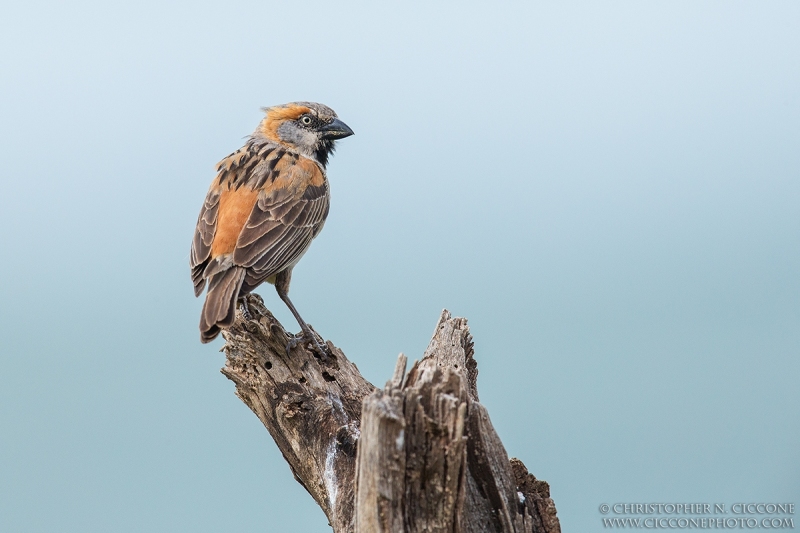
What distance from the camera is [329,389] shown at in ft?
16.7

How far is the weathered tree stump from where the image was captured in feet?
10.6

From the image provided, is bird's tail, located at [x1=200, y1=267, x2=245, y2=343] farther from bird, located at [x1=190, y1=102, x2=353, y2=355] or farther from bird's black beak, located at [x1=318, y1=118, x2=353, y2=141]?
bird's black beak, located at [x1=318, y1=118, x2=353, y2=141]

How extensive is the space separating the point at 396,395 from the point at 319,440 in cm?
175

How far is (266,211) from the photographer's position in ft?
19.5

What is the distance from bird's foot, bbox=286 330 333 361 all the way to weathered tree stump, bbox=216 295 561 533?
0.17ft

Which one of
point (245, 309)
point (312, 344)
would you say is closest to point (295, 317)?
point (245, 309)

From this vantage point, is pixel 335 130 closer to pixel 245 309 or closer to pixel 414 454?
pixel 245 309

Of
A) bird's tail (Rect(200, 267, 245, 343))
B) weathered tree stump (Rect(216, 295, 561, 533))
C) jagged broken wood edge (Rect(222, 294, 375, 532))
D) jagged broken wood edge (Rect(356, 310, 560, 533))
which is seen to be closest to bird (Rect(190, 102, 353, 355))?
bird's tail (Rect(200, 267, 245, 343))

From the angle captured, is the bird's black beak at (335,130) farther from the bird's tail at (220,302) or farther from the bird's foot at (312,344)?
the bird's foot at (312,344)

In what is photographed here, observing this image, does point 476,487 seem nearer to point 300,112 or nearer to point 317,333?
point 317,333

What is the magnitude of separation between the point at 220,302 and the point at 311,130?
271cm

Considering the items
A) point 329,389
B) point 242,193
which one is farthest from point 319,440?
point 242,193

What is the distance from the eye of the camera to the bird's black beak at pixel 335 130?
7.20m

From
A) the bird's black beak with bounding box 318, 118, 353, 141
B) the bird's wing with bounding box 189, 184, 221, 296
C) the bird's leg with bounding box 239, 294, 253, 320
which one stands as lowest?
the bird's leg with bounding box 239, 294, 253, 320
